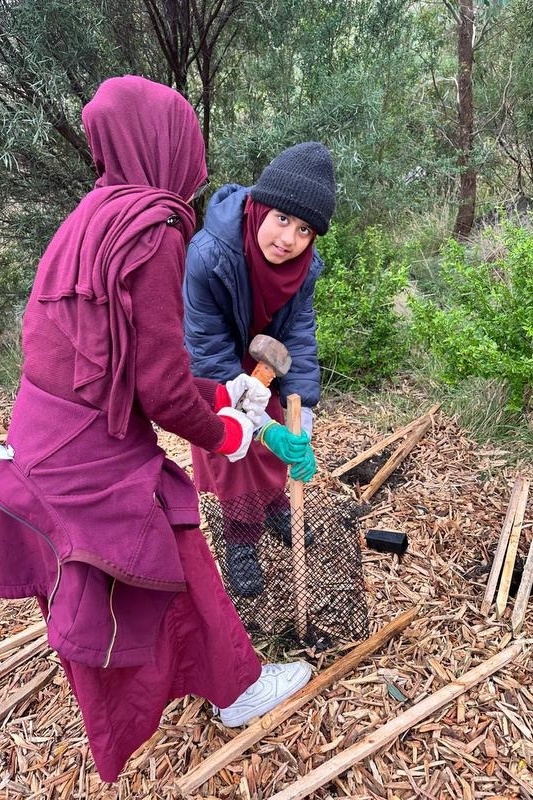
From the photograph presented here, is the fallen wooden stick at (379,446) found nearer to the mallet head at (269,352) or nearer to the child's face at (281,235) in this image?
the mallet head at (269,352)

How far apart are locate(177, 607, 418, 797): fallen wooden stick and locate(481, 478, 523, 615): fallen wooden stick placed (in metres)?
0.31

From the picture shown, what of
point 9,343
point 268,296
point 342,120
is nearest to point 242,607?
point 268,296

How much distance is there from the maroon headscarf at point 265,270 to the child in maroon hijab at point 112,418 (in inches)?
22.5

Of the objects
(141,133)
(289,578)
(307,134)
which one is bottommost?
(289,578)

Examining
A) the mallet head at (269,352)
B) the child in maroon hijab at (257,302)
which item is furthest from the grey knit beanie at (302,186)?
the mallet head at (269,352)

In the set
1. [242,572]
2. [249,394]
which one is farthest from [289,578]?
[249,394]

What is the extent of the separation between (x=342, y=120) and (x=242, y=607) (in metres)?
3.47

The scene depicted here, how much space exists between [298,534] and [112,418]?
1.05 m

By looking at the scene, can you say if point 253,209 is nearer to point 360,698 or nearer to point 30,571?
point 30,571

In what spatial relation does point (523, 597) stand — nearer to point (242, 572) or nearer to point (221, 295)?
point (242, 572)

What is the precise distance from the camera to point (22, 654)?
2.34 m

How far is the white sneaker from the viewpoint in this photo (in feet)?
6.40

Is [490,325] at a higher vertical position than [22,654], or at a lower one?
higher

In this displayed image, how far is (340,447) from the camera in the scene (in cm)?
356
